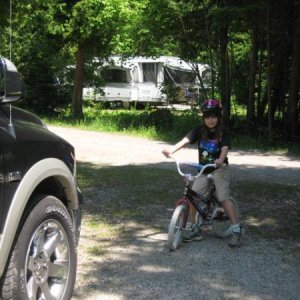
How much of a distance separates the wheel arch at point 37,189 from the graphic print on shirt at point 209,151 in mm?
1859

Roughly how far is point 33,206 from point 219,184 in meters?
2.61

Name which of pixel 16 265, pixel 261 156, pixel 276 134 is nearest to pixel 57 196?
pixel 16 265

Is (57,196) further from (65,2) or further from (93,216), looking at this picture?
(65,2)

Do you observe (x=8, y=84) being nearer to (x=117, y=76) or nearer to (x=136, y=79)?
(x=136, y=79)

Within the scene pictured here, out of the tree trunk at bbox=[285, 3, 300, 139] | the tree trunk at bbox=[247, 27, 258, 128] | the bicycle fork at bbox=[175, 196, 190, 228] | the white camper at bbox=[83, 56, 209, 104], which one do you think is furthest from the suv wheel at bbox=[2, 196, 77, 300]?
the white camper at bbox=[83, 56, 209, 104]

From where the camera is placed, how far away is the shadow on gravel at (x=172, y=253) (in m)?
4.62

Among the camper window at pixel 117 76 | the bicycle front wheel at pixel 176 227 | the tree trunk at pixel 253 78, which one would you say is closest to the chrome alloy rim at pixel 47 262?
the bicycle front wheel at pixel 176 227

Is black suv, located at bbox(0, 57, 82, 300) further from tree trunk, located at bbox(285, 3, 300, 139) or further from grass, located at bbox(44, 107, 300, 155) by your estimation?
tree trunk, located at bbox(285, 3, 300, 139)

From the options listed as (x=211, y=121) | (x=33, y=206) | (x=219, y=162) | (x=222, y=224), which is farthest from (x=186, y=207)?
(x=33, y=206)

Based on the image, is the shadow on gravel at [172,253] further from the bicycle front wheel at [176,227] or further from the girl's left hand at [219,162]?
the girl's left hand at [219,162]

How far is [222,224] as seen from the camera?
20.5 feet

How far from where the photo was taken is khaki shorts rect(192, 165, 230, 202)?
19.0ft

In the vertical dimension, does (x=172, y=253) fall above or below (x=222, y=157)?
below

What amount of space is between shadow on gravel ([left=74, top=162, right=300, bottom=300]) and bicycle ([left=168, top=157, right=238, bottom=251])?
0.15 meters
